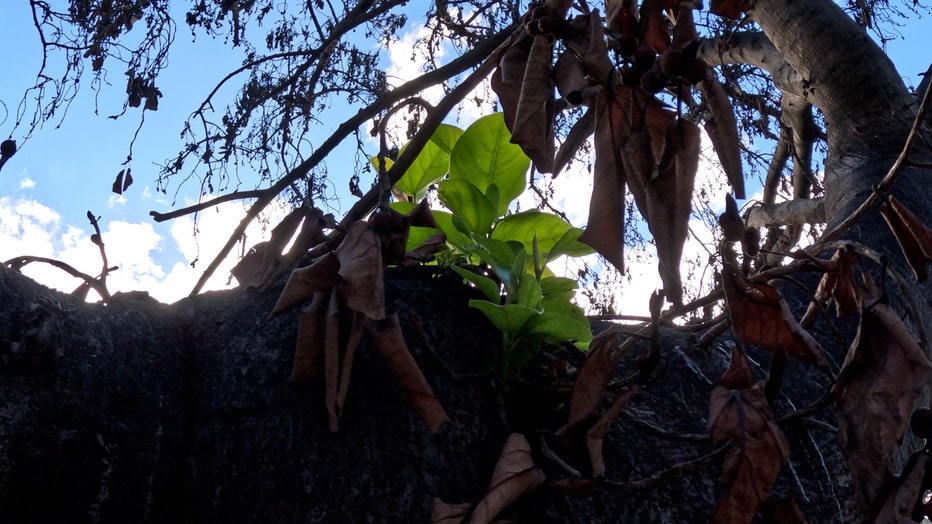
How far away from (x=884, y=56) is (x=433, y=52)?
2.65 metres

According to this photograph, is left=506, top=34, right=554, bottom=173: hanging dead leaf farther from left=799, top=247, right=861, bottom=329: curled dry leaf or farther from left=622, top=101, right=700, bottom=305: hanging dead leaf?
left=799, top=247, right=861, bottom=329: curled dry leaf

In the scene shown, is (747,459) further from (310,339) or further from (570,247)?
(570,247)

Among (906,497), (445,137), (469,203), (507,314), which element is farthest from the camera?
(445,137)

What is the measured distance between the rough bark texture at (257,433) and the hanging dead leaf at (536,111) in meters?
0.27

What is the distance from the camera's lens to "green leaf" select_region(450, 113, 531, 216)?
1.10 meters

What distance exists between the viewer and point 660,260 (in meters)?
0.60

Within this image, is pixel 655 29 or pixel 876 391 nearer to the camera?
pixel 876 391

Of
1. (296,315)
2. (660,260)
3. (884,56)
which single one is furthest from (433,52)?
(660,260)

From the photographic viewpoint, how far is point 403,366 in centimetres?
74

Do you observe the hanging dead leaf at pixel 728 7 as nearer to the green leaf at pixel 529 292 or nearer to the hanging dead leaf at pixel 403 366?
the green leaf at pixel 529 292

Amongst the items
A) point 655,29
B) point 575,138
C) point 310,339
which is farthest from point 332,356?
point 655,29

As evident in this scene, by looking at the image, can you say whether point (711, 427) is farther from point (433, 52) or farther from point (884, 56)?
point (433, 52)

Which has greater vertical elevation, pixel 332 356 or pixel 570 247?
pixel 570 247

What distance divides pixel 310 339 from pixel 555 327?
1.03ft
